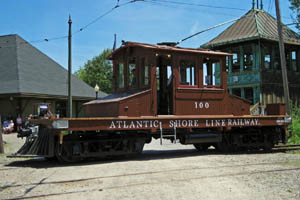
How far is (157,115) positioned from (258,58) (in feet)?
42.4

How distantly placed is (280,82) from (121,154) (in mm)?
15453

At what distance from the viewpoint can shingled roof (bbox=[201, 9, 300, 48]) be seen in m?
20.2

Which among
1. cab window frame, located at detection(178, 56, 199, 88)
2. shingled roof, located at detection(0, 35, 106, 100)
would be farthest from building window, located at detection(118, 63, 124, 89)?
Answer: shingled roof, located at detection(0, 35, 106, 100)

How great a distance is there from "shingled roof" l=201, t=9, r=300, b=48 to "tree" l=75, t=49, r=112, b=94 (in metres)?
35.9

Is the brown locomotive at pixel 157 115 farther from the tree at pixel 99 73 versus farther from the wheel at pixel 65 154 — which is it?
the tree at pixel 99 73

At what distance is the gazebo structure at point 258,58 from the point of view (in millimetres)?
20141

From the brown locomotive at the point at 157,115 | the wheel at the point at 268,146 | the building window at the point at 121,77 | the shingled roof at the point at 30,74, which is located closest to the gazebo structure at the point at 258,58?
the wheel at the point at 268,146

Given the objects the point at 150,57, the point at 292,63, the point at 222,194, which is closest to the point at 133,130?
the point at 150,57

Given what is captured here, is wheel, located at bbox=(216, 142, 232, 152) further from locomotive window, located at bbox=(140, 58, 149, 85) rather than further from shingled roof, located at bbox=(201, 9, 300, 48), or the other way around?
shingled roof, located at bbox=(201, 9, 300, 48)

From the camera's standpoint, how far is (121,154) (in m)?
8.99

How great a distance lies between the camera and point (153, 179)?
21.3 feet

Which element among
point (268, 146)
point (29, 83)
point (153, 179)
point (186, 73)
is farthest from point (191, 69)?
point (29, 83)

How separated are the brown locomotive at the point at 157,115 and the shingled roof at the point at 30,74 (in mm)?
14626

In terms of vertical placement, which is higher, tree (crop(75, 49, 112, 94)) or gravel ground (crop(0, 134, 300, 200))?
tree (crop(75, 49, 112, 94))
